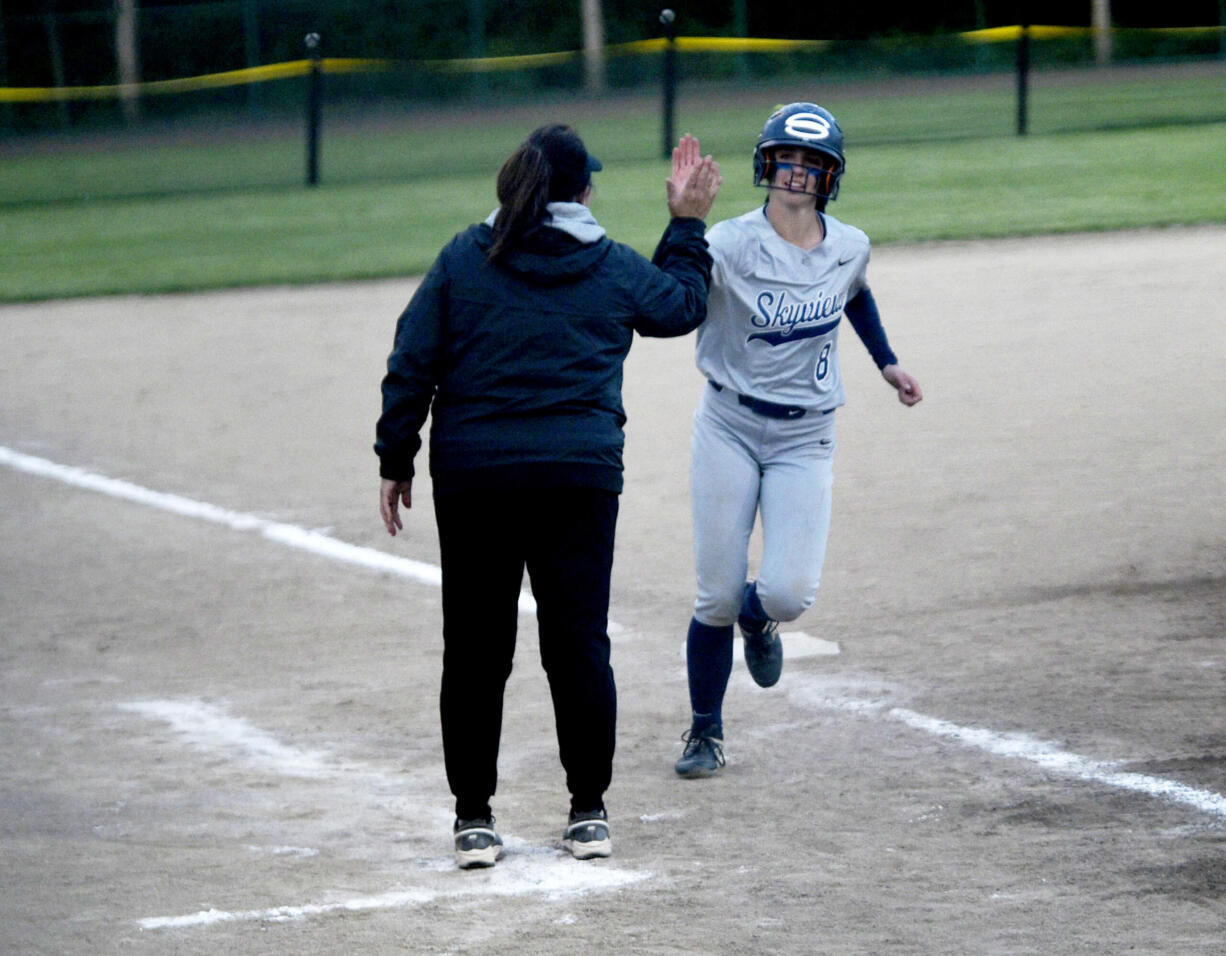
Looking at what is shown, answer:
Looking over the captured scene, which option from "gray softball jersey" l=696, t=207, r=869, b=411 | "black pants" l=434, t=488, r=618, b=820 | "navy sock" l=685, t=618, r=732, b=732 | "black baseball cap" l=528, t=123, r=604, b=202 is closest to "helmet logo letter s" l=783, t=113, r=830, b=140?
"gray softball jersey" l=696, t=207, r=869, b=411

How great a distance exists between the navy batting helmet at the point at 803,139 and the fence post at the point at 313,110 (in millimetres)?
15815

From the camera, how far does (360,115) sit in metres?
24.5

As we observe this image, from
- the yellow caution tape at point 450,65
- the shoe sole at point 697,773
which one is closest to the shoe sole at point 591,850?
the shoe sole at point 697,773

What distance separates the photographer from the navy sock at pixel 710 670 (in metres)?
5.17

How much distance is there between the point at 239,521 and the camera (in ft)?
27.6

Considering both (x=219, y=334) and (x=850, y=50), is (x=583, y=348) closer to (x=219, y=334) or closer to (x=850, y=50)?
(x=219, y=334)

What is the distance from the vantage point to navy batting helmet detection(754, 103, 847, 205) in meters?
4.94

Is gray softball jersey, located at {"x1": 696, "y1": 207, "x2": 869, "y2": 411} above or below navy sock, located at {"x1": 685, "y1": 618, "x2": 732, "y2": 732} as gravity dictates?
above

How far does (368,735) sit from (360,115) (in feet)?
65.4

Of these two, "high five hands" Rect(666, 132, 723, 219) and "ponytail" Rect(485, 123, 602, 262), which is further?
"high five hands" Rect(666, 132, 723, 219)

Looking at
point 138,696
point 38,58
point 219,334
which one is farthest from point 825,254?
point 38,58

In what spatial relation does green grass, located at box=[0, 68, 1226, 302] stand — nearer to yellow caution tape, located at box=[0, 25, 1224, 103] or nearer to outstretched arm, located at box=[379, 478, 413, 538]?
yellow caution tape, located at box=[0, 25, 1224, 103]

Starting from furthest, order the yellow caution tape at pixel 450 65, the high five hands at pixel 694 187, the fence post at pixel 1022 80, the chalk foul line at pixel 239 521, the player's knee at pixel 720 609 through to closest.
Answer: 1. the yellow caution tape at pixel 450 65
2. the fence post at pixel 1022 80
3. the chalk foul line at pixel 239 521
4. the player's knee at pixel 720 609
5. the high five hands at pixel 694 187

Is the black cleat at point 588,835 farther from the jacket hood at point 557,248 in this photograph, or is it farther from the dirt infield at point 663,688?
the jacket hood at point 557,248
